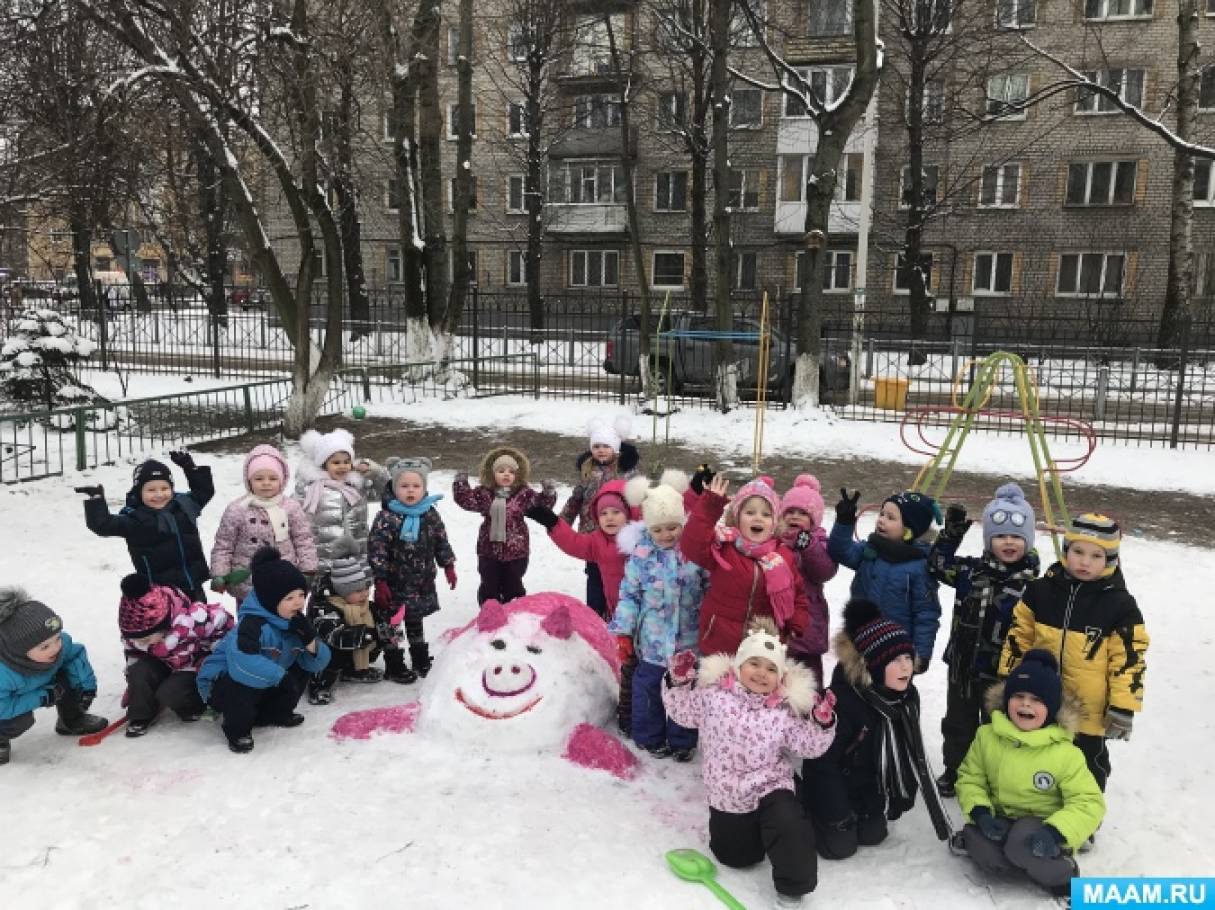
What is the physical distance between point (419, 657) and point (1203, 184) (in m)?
30.5

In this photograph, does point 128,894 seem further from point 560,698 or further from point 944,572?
point 944,572

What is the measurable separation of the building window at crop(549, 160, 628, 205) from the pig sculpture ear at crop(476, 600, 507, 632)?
95.9 ft

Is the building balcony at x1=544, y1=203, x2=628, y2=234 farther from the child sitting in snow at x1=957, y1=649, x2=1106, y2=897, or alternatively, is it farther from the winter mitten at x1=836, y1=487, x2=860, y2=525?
the child sitting in snow at x1=957, y1=649, x2=1106, y2=897

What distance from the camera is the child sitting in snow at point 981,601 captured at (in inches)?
164

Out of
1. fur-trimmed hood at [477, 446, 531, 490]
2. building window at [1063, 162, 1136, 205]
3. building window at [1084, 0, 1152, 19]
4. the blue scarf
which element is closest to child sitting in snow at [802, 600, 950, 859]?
fur-trimmed hood at [477, 446, 531, 490]

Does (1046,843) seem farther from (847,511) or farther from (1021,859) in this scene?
(847,511)

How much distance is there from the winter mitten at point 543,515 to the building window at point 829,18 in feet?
86.7

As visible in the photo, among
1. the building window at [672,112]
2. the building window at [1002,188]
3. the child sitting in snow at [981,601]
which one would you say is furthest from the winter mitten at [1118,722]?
the building window at [1002,188]

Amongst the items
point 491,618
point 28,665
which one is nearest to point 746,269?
point 491,618

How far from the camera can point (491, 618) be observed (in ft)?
15.5

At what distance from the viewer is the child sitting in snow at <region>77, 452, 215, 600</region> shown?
16.8 ft

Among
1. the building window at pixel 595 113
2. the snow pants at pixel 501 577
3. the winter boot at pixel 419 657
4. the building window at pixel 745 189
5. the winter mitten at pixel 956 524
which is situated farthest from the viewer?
the building window at pixel 745 189

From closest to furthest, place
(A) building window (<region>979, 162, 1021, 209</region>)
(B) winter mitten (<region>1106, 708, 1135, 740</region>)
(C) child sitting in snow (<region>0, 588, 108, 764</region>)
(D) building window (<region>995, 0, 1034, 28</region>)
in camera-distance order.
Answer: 1. (B) winter mitten (<region>1106, 708, 1135, 740</region>)
2. (C) child sitting in snow (<region>0, 588, 108, 764</region>)
3. (D) building window (<region>995, 0, 1034, 28</region>)
4. (A) building window (<region>979, 162, 1021, 209</region>)

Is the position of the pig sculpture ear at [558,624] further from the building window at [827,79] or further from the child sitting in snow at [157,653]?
the building window at [827,79]
